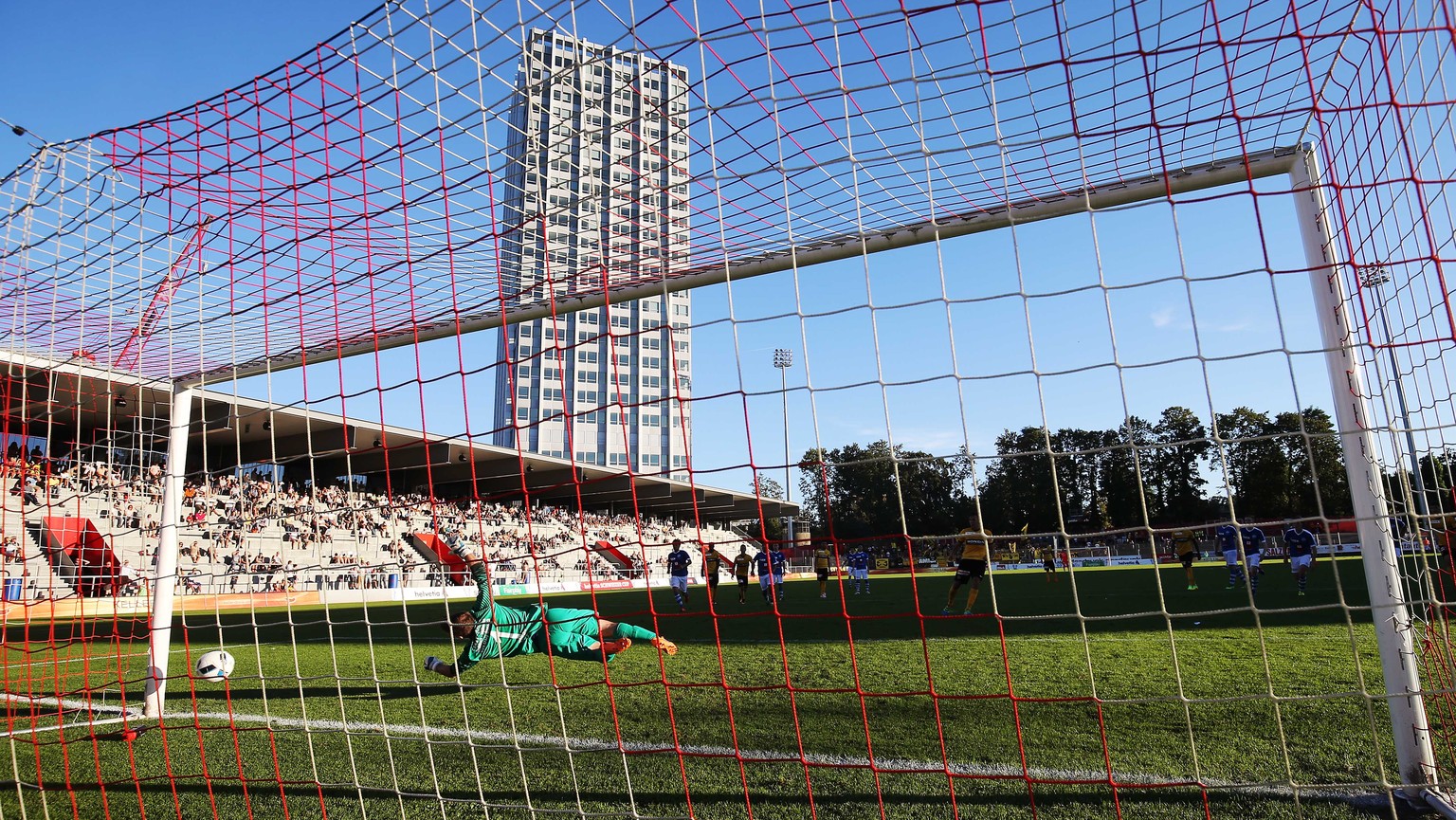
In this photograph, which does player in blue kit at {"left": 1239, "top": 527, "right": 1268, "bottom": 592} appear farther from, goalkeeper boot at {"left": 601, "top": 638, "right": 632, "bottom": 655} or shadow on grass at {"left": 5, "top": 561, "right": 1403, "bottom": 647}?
goalkeeper boot at {"left": 601, "top": 638, "right": 632, "bottom": 655}

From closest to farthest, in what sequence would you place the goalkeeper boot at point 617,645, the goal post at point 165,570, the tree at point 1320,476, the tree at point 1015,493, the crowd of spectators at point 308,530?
the goal post at point 165,570 < the goalkeeper boot at point 617,645 < the crowd of spectators at point 308,530 < the tree at point 1320,476 < the tree at point 1015,493

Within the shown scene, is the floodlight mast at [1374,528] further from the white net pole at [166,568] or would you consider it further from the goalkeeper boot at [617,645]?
the white net pole at [166,568]

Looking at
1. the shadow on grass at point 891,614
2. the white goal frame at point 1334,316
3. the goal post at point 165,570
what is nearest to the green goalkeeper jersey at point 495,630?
the shadow on grass at point 891,614

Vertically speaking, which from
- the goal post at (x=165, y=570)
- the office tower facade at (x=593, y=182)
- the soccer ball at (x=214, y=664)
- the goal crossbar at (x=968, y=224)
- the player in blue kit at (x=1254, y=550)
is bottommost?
the player in blue kit at (x=1254, y=550)

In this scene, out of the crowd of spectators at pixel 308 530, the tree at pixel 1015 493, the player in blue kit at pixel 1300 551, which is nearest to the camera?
the player in blue kit at pixel 1300 551

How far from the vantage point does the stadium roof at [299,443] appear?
5.55 meters

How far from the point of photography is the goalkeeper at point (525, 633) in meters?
5.91

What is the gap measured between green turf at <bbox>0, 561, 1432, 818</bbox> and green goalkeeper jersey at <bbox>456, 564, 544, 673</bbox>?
32 cm

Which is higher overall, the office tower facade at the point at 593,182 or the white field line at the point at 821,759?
the office tower facade at the point at 593,182

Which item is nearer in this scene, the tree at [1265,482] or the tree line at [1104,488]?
the tree line at [1104,488]

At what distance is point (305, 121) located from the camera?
4355 mm

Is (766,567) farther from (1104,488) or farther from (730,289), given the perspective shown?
(1104,488)

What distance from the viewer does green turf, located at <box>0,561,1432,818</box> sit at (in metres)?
3.63

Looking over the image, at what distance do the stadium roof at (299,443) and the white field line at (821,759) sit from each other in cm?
129
